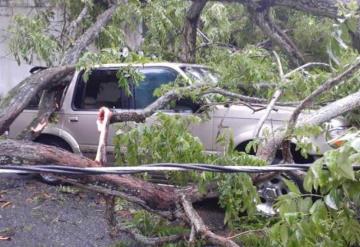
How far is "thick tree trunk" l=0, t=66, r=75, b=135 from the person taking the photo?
5.73m

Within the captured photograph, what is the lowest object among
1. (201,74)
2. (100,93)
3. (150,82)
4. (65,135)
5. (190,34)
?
(65,135)

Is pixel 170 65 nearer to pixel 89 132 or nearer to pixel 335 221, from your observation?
pixel 89 132

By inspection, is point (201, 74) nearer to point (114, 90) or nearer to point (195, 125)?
point (195, 125)

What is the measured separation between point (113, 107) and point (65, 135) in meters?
0.83

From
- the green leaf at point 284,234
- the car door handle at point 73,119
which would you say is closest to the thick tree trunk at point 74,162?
the green leaf at point 284,234

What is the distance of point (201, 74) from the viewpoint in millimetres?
6707

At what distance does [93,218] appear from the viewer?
6031 millimetres

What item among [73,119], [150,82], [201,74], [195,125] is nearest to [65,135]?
[73,119]

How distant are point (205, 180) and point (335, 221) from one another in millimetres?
1654

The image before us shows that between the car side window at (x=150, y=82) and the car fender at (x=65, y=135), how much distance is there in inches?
40.7

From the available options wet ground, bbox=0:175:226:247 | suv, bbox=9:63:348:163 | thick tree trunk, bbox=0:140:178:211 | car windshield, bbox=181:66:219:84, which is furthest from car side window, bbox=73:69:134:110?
thick tree trunk, bbox=0:140:178:211

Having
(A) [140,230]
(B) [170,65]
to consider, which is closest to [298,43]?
(B) [170,65]

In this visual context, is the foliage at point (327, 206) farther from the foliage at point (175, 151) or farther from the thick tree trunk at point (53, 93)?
the thick tree trunk at point (53, 93)

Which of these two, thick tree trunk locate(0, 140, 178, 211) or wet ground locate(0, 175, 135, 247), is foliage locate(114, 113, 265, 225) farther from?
wet ground locate(0, 175, 135, 247)
